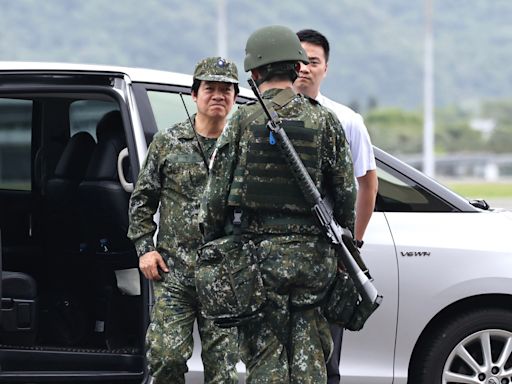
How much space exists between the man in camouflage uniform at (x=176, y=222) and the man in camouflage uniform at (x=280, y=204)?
605 millimetres

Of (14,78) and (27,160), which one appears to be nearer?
(14,78)

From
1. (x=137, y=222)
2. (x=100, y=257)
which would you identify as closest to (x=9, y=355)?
(x=100, y=257)

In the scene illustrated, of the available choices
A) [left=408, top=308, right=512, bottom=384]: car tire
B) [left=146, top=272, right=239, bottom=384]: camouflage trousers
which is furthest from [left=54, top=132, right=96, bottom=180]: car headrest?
[left=408, top=308, right=512, bottom=384]: car tire

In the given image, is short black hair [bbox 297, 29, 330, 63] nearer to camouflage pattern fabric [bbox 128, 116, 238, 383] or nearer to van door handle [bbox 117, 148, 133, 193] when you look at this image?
Result: camouflage pattern fabric [bbox 128, 116, 238, 383]

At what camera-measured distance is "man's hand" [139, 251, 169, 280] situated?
4.81 meters

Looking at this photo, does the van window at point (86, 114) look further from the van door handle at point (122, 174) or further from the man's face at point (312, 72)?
the man's face at point (312, 72)

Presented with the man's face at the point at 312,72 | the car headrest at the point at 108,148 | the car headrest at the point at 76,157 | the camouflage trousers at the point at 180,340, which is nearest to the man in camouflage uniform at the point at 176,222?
the camouflage trousers at the point at 180,340

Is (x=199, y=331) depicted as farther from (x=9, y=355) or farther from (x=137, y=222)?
(x=9, y=355)

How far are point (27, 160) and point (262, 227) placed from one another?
2514 millimetres

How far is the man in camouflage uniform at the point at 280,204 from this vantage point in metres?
4.11

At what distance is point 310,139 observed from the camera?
4.12m

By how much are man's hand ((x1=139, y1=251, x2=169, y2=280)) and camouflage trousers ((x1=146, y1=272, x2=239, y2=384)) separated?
1.8 inches

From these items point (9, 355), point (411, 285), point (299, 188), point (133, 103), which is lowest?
point (9, 355)

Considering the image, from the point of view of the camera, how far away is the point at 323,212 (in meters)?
4.09
